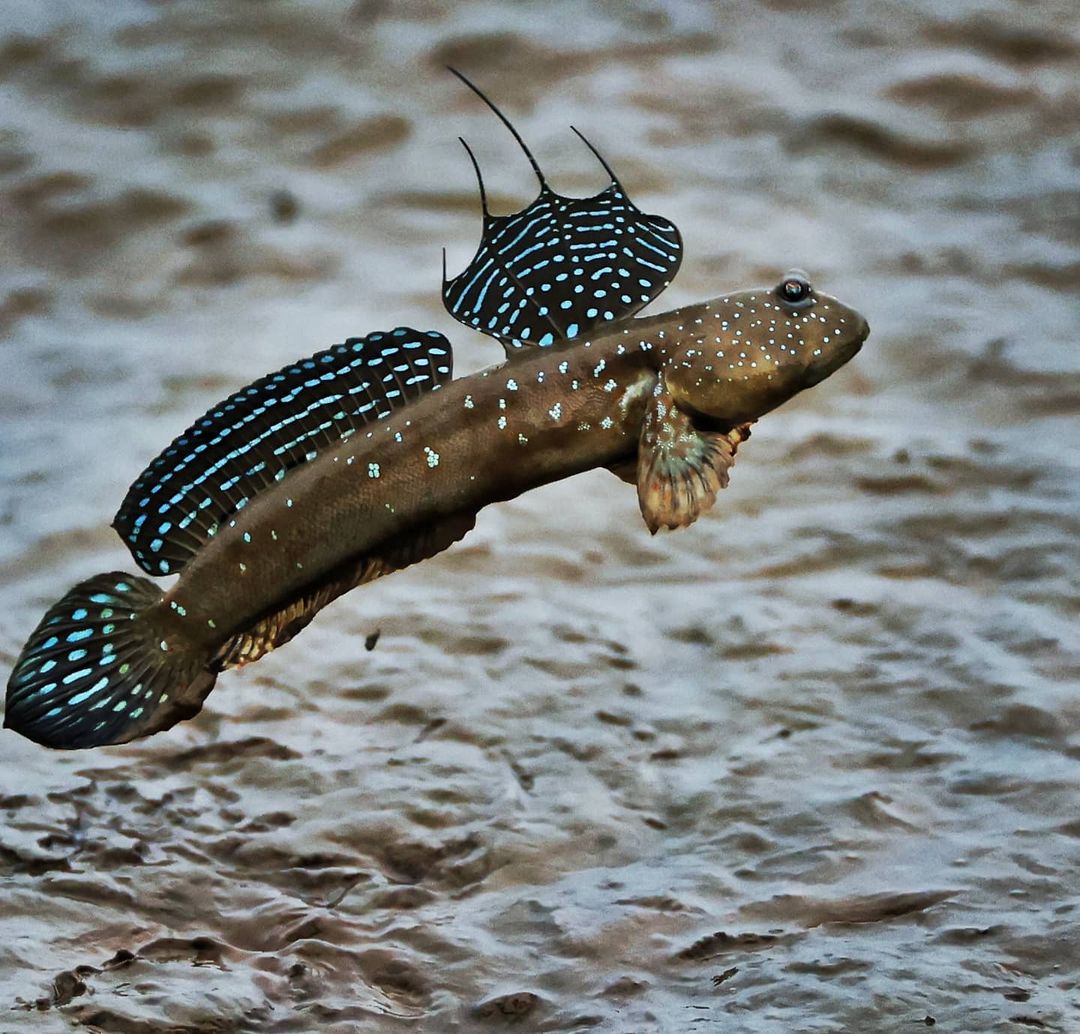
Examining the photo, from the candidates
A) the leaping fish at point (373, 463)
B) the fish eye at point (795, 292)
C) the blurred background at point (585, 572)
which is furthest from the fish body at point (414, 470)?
the blurred background at point (585, 572)

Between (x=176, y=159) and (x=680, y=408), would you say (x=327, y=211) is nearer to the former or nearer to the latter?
(x=176, y=159)

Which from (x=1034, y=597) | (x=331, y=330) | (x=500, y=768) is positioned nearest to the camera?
(x=500, y=768)

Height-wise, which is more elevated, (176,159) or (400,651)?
(176,159)

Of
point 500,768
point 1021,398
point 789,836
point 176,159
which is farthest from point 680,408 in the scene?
point 176,159

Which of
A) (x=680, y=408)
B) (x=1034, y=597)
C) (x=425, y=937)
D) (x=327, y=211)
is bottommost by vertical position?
(x=425, y=937)

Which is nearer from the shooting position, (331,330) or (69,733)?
(69,733)

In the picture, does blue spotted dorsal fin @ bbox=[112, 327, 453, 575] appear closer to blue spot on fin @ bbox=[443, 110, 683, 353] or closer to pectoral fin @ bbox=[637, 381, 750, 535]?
blue spot on fin @ bbox=[443, 110, 683, 353]

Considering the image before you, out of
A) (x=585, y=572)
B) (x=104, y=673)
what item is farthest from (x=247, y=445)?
(x=585, y=572)

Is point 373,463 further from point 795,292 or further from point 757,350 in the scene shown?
point 795,292
